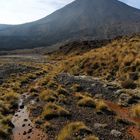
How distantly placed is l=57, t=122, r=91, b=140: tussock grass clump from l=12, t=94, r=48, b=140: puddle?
1222mm

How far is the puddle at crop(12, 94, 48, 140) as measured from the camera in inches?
918

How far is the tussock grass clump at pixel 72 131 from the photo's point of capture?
21.4 metres

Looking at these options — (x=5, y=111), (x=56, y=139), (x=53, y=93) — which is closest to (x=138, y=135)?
(x=56, y=139)

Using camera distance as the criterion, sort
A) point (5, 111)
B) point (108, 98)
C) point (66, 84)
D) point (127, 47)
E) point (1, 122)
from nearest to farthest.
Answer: point (1, 122) → point (5, 111) → point (108, 98) → point (66, 84) → point (127, 47)

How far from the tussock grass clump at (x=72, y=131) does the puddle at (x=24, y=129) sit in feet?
4.01

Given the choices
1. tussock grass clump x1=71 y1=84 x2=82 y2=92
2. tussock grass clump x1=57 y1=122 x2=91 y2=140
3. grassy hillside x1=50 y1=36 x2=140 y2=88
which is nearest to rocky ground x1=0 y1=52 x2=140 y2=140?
tussock grass clump x1=57 y1=122 x2=91 y2=140

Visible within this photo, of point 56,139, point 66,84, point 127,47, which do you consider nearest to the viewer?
point 56,139

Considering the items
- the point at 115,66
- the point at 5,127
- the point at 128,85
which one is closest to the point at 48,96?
the point at 5,127

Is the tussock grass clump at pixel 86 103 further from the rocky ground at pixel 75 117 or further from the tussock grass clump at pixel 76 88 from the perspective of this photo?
the tussock grass clump at pixel 76 88

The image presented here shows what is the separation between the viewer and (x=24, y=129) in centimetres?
2533

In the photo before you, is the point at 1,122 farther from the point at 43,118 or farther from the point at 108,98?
the point at 108,98

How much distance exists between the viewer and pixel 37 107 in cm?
3078

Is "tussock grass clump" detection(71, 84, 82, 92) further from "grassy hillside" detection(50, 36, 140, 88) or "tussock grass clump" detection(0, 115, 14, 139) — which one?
"tussock grass clump" detection(0, 115, 14, 139)

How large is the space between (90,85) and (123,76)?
6619 millimetres
